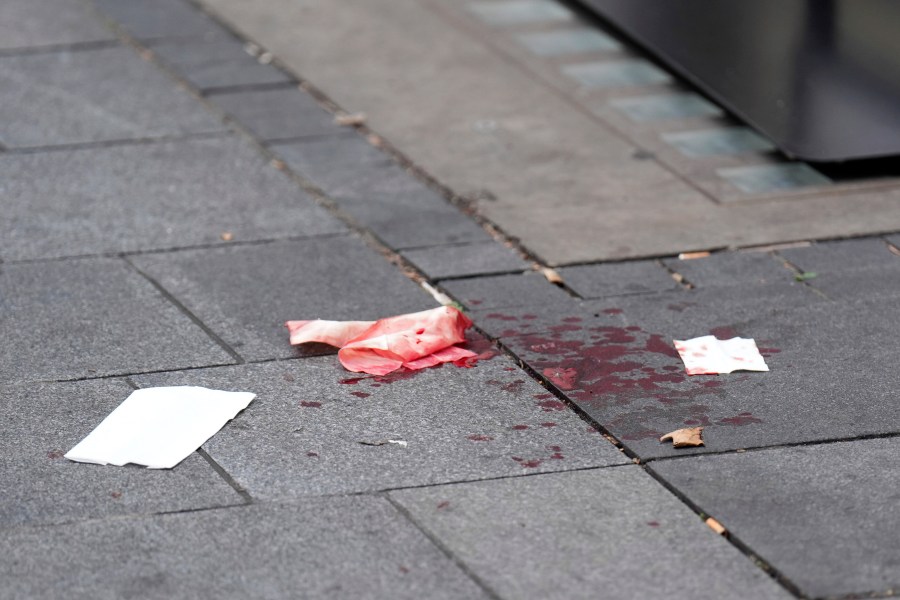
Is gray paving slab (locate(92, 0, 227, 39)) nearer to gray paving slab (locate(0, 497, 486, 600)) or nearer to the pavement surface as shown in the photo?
the pavement surface

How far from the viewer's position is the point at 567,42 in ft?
25.7

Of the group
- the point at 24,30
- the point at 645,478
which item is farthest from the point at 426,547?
the point at 24,30

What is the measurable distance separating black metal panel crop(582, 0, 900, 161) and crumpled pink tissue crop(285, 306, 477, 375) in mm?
2242

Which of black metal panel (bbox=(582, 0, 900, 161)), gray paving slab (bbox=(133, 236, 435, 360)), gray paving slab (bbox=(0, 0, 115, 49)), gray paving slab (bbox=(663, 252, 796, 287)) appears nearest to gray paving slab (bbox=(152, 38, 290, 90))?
gray paving slab (bbox=(0, 0, 115, 49))

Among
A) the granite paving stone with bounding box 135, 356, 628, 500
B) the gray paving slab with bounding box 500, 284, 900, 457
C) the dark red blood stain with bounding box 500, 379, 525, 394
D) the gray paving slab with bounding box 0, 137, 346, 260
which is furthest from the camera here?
the gray paving slab with bounding box 0, 137, 346, 260

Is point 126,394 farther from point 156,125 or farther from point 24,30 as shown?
point 24,30

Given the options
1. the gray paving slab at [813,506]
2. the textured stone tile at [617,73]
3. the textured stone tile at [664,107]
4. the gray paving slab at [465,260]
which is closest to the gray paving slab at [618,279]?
the gray paving slab at [465,260]

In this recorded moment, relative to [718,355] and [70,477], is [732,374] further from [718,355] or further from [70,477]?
[70,477]

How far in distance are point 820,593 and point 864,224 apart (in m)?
2.71

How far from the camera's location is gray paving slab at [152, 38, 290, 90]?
7.17m

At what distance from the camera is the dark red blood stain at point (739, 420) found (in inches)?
159

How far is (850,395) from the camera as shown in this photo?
165 inches

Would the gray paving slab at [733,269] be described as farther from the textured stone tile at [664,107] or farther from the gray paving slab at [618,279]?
the textured stone tile at [664,107]

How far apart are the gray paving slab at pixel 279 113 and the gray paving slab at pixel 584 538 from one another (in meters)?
3.23
